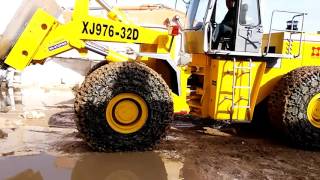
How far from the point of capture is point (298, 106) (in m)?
6.59

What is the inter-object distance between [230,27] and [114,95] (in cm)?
237

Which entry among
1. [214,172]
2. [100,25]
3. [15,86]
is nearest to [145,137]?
[214,172]

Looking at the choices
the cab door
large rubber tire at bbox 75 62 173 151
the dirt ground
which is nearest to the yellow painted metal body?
the cab door

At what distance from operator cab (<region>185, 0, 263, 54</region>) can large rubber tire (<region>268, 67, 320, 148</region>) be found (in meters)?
0.81

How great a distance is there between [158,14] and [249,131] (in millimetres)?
10582

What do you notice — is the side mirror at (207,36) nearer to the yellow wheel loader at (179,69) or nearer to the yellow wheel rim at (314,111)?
the yellow wheel loader at (179,69)

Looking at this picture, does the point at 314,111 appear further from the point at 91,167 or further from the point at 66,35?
the point at 66,35

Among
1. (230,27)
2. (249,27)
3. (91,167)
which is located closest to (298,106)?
(249,27)

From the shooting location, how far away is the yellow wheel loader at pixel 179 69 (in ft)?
18.5

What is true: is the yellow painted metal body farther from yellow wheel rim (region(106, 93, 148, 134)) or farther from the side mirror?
yellow wheel rim (region(106, 93, 148, 134))

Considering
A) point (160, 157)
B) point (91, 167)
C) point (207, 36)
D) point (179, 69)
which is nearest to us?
point (91, 167)

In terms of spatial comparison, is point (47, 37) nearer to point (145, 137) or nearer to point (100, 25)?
point (100, 25)

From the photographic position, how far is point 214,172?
514 centimetres

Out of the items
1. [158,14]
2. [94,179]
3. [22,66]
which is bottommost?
[94,179]
